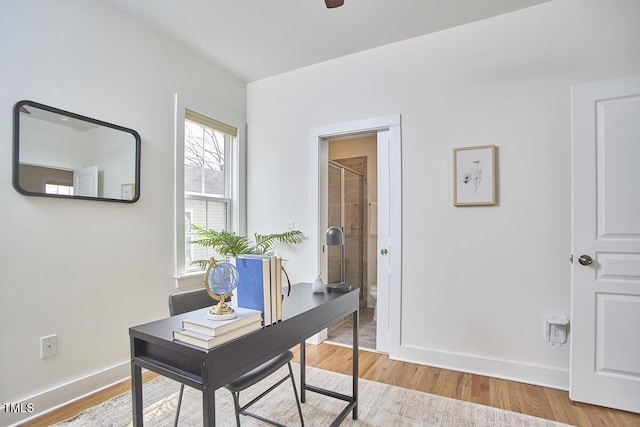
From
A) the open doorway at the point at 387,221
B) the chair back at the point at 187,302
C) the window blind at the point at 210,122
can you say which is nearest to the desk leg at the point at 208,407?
the chair back at the point at 187,302

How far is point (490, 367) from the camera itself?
8.14 feet

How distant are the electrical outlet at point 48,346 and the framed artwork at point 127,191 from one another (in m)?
0.98

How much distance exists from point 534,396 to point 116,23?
12.7 feet

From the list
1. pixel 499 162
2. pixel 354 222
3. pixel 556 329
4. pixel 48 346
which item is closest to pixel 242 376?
pixel 48 346

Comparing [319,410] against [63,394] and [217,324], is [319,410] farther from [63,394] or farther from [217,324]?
[63,394]

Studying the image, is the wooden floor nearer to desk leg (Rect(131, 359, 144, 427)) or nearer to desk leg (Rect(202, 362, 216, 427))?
desk leg (Rect(131, 359, 144, 427))

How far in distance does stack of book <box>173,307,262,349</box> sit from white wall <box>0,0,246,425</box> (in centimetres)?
144

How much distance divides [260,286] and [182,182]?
6.31ft

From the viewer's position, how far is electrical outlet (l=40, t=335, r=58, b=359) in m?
2.01

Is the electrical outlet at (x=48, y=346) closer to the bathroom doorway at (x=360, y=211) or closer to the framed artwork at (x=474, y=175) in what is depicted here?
the framed artwork at (x=474, y=175)

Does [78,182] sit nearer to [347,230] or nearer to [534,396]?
[347,230]

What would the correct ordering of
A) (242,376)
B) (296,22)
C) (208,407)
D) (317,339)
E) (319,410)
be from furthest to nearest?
(317,339) < (296,22) < (319,410) < (242,376) < (208,407)

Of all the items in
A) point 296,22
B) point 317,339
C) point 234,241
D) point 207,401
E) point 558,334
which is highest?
point 296,22

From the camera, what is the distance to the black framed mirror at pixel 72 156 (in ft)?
6.36
